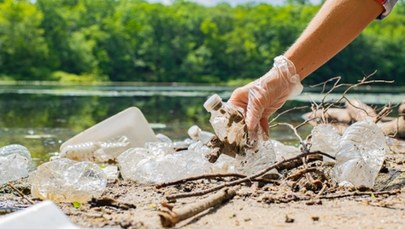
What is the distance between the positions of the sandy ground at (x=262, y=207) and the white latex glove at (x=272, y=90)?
0.45 meters

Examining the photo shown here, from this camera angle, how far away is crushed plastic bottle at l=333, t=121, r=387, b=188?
3624mm

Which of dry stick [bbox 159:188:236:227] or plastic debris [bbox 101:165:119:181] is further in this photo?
plastic debris [bbox 101:165:119:181]

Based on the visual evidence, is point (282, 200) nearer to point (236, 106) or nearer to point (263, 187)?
point (263, 187)

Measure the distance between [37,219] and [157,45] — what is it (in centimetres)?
9273

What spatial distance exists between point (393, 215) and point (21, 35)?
8002cm

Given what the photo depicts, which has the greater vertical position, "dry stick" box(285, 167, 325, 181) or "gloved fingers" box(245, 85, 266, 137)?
"gloved fingers" box(245, 85, 266, 137)

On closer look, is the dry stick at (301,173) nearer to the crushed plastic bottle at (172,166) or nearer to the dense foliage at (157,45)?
the crushed plastic bottle at (172,166)

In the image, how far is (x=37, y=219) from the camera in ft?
6.33

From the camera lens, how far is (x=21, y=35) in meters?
78.5

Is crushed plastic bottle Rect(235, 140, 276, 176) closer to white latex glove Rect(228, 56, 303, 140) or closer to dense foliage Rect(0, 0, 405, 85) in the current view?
white latex glove Rect(228, 56, 303, 140)

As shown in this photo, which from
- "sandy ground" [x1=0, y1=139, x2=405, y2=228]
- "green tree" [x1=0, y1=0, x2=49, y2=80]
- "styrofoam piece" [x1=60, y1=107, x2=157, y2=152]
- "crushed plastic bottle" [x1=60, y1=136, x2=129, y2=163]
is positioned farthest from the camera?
"green tree" [x1=0, y1=0, x2=49, y2=80]

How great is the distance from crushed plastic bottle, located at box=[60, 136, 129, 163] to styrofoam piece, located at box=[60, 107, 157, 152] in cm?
7

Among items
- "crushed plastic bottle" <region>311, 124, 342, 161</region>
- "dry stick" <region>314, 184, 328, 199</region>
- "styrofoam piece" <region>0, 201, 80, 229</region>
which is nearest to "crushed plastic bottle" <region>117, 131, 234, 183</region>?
"crushed plastic bottle" <region>311, 124, 342, 161</region>

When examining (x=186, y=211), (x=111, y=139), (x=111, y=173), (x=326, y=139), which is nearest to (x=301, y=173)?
(x=326, y=139)
